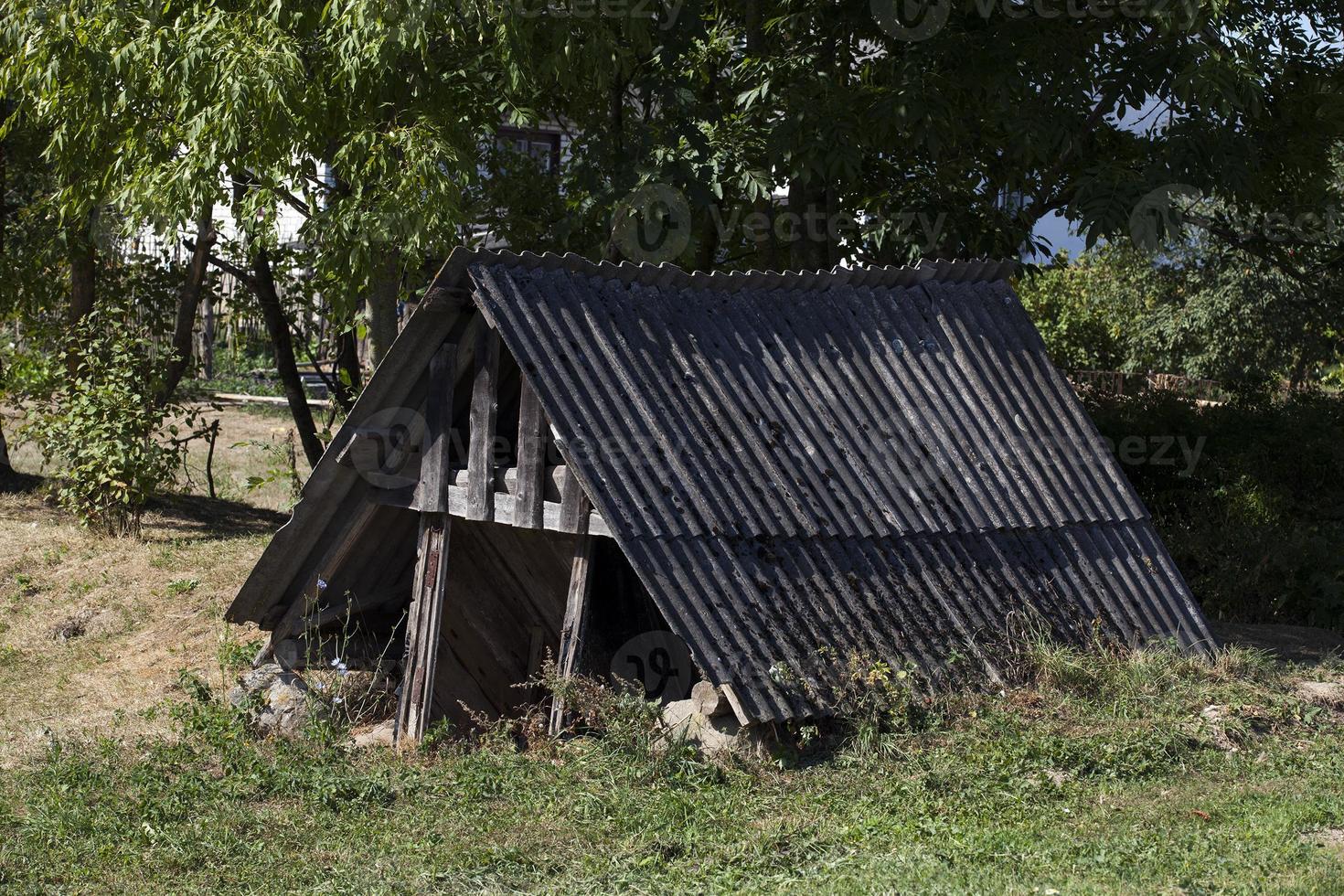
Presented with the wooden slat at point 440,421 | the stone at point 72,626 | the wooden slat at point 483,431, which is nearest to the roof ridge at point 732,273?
the wooden slat at point 483,431

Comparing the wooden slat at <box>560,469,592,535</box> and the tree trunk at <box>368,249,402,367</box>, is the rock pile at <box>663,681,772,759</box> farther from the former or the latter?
the tree trunk at <box>368,249,402,367</box>

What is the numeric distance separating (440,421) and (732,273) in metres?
2.15

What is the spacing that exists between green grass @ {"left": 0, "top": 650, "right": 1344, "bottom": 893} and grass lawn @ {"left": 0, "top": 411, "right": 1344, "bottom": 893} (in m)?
0.02

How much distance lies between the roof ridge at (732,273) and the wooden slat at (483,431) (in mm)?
467

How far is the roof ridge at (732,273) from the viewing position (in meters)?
7.82

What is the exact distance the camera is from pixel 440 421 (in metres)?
8.08

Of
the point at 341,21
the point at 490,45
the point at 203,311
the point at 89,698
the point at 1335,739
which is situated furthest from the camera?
the point at 203,311

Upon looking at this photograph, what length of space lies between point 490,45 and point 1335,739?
26.2 feet

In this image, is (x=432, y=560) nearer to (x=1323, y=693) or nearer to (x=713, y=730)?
(x=713, y=730)

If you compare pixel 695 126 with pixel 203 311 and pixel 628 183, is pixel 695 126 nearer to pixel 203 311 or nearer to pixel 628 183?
pixel 628 183

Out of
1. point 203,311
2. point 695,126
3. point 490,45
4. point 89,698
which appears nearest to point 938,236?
point 695,126

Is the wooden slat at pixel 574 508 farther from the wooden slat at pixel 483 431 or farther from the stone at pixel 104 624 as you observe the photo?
the stone at pixel 104 624

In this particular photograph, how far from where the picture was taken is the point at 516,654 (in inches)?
377

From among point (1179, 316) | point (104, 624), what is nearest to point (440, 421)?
point (104, 624)
